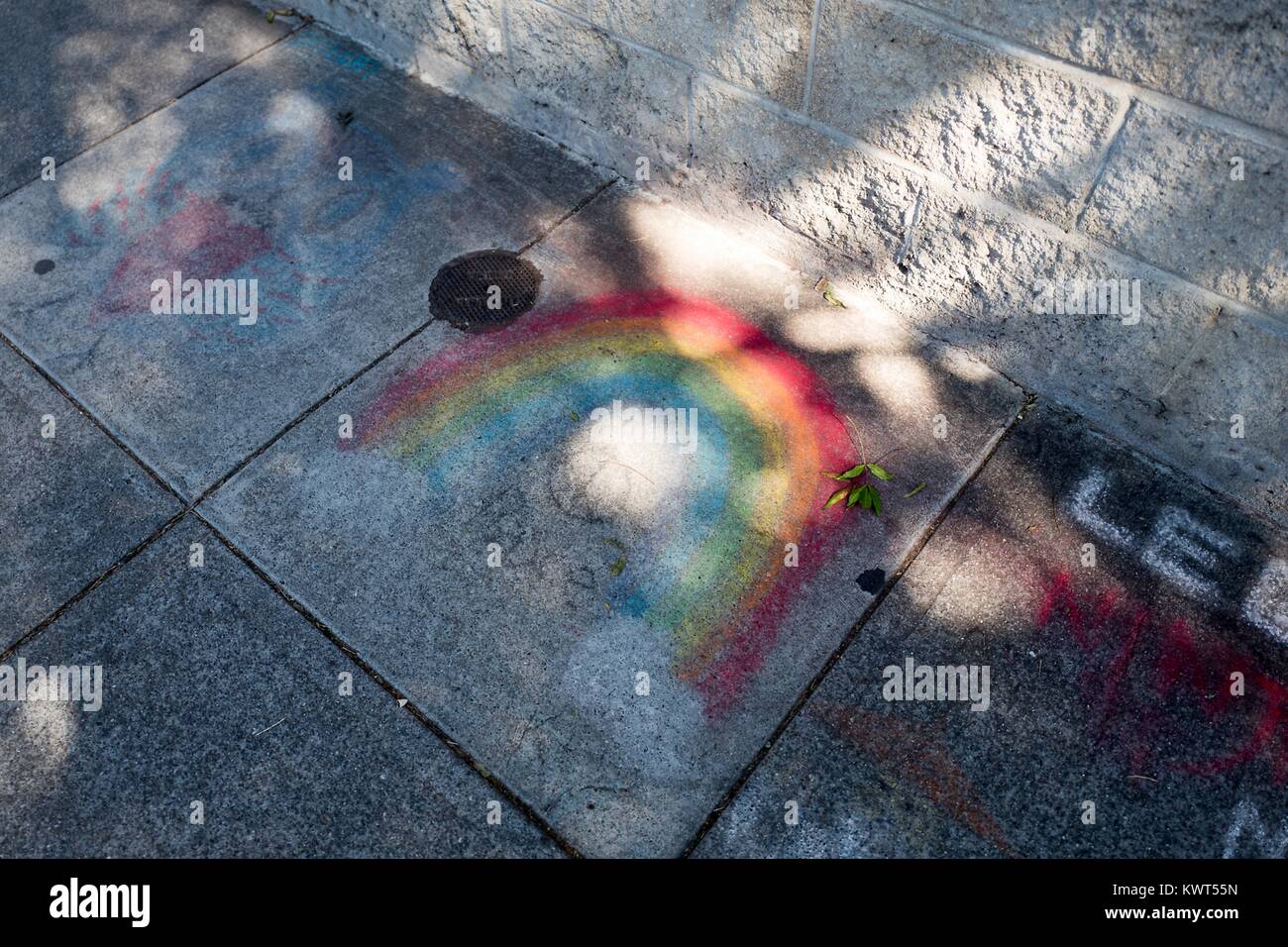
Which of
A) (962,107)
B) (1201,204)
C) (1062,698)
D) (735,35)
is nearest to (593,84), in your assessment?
(735,35)

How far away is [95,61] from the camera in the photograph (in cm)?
606

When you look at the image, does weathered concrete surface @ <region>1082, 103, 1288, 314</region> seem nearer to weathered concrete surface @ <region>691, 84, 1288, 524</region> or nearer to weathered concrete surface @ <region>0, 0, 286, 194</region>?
weathered concrete surface @ <region>691, 84, 1288, 524</region>

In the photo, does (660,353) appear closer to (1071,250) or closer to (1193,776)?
(1071,250)

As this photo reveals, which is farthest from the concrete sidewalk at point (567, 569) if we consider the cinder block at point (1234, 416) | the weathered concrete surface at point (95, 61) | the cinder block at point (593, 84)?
the weathered concrete surface at point (95, 61)

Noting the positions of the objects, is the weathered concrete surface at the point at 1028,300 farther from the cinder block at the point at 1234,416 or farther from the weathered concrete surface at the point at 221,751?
the weathered concrete surface at the point at 221,751

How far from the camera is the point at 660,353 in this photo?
4426mm

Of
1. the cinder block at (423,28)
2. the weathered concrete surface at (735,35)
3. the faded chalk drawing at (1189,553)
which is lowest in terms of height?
the faded chalk drawing at (1189,553)

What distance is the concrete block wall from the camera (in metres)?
3.25

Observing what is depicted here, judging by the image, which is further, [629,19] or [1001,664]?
[629,19]

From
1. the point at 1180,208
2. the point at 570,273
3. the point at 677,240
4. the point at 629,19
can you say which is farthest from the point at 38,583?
the point at 1180,208

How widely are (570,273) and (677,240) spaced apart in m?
0.59

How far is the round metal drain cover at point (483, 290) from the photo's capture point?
181 inches

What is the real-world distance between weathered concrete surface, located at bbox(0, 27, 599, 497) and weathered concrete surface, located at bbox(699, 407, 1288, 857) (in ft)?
8.51

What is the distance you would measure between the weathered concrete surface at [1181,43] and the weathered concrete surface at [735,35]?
2.93ft
